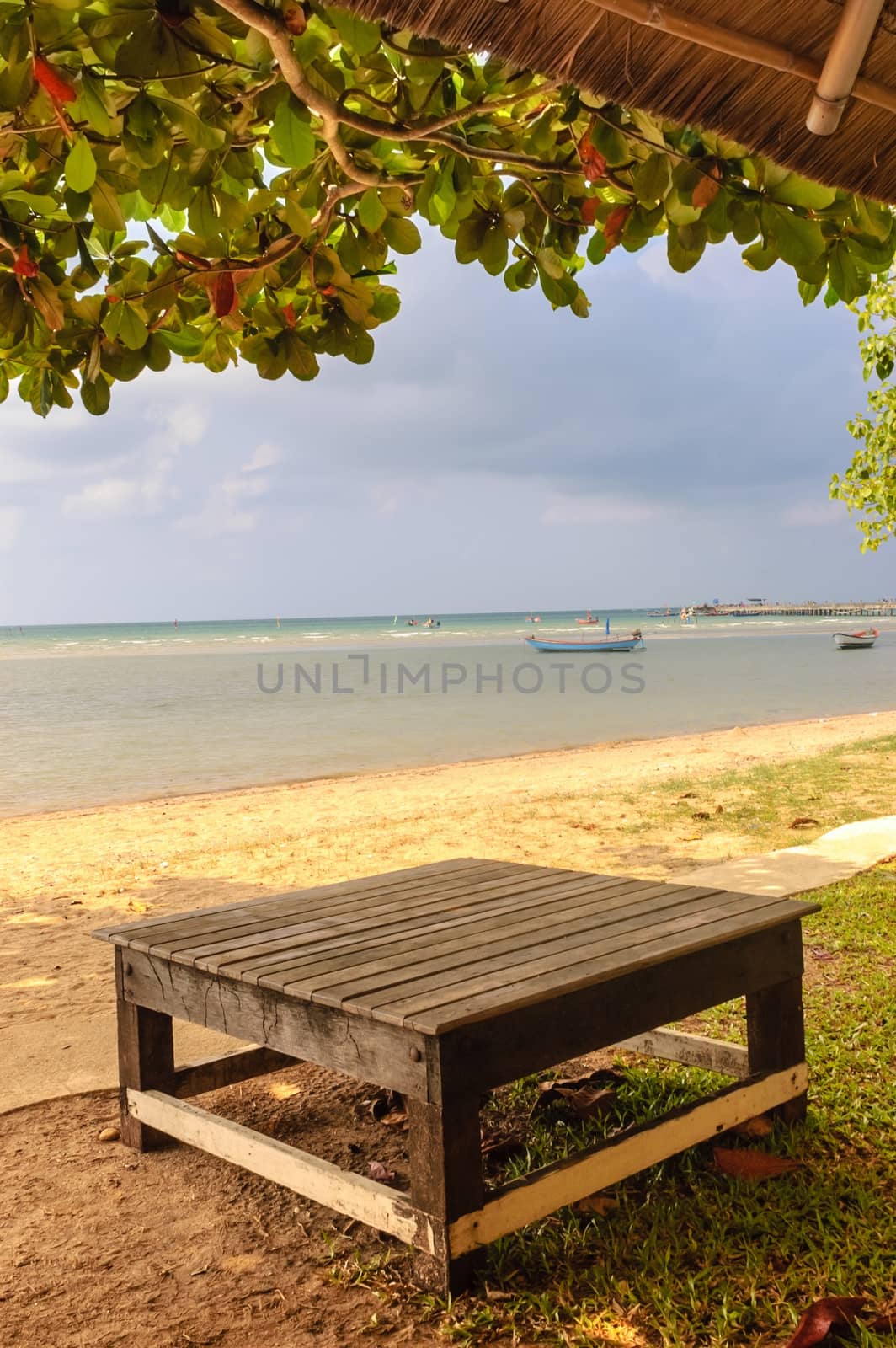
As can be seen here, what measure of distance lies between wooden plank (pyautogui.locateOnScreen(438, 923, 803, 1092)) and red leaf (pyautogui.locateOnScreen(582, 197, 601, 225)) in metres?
2.15

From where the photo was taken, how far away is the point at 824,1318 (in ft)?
7.36

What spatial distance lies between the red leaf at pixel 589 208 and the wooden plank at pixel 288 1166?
2706mm

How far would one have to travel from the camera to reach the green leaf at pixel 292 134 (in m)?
2.53

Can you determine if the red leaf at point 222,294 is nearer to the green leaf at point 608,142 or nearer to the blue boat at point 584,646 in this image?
the green leaf at point 608,142

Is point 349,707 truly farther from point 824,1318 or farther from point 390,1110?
point 824,1318

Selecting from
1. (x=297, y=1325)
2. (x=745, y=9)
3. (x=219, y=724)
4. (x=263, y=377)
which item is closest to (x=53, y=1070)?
(x=297, y=1325)

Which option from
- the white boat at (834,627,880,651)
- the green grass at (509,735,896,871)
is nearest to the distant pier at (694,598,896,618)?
the white boat at (834,627,880,651)

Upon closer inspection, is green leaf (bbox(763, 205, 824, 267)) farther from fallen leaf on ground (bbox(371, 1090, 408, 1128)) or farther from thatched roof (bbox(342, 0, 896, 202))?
fallen leaf on ground (bbox(371, 1090, 408, 1128))

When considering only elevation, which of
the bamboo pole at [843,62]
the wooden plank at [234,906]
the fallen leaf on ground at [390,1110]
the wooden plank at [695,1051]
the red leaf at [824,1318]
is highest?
the bamboo pole at [843,62]

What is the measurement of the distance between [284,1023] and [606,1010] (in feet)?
2.70

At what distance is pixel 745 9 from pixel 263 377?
8.13 ft

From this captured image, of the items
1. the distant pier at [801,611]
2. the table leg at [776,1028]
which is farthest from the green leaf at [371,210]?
the distant pier at [801,611]

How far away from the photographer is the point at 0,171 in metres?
3.25

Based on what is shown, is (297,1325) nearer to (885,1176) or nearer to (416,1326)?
(416,1326)
